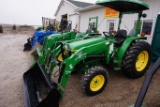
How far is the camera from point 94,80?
10.3 feet

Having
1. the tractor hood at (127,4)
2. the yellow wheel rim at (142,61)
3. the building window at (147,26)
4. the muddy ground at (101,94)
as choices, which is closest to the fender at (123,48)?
the yellow wheel rim at (142,61)

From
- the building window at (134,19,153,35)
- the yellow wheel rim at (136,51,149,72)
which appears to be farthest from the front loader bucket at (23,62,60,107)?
the building window at (134,19,153,35)

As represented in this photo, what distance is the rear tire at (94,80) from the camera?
3033 millimetres

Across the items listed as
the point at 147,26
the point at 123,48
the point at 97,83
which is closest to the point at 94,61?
the point at 97,83

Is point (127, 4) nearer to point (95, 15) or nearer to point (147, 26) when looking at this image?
point (147, 26)

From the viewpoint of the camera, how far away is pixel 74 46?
348 cm

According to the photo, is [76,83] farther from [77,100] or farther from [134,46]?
[134,46]

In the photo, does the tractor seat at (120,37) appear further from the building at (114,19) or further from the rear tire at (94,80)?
the building at (114,19)

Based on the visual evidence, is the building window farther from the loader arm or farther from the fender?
the loader arm

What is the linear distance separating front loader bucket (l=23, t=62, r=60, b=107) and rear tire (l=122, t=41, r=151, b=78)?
74.0 inches

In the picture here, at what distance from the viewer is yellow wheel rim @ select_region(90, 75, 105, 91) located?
10.3ft

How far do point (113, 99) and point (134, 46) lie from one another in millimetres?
1424

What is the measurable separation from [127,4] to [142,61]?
1601 millimetres

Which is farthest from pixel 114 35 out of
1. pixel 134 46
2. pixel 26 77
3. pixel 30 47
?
pixel 30 47
